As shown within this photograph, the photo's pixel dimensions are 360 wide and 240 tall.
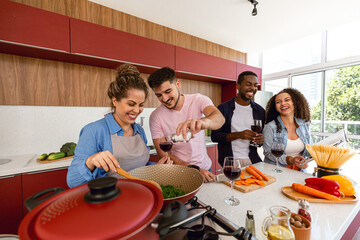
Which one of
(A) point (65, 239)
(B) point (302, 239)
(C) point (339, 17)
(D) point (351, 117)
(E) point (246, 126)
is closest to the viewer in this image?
(A) point (65, 239)

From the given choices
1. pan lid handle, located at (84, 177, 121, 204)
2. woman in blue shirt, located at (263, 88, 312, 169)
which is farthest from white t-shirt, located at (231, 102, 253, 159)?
pan lid handle, located at (84, 177, 121, 204)

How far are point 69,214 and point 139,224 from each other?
0.52 ft

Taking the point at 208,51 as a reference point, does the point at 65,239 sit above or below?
below

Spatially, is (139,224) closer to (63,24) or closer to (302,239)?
(302,239)

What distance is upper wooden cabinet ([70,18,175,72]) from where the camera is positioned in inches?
77.7

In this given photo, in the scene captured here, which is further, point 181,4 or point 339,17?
point 339,17

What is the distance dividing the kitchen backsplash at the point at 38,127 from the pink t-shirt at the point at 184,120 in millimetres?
1378

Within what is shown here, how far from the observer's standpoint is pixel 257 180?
1.09 metres

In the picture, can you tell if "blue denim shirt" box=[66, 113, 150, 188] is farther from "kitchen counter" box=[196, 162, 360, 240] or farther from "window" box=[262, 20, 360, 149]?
"window" box=[262, 20, 360, 149]

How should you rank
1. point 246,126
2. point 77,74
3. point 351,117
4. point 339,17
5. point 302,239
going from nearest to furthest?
1. point 302,239
2. point 246,126
3. point 77,74
4. point 339,17
5. point 351,117

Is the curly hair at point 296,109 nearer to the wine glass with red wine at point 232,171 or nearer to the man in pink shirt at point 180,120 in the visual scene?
the man in pink shirt at point 180,120

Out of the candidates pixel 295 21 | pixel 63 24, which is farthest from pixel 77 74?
pixel 295 21

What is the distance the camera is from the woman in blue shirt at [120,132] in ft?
3.35

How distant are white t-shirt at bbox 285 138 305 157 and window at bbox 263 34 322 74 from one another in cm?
339
